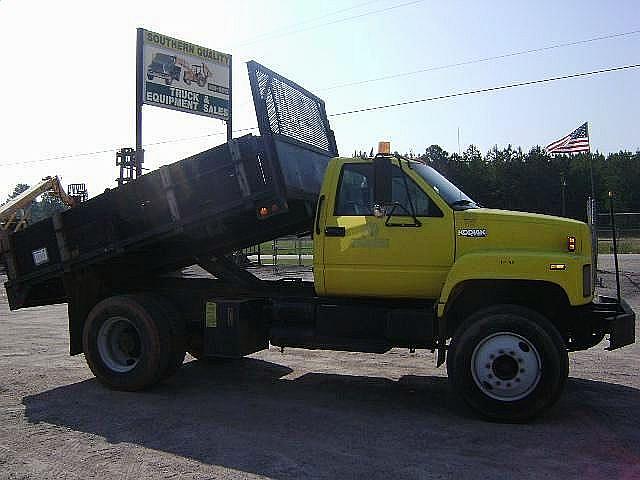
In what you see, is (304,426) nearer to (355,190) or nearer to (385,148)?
(355,190)

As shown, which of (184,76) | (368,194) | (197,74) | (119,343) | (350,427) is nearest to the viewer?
(350,427)

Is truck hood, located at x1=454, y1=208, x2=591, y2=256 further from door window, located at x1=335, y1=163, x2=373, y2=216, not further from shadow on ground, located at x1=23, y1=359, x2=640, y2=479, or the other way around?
shadow on ground, located at x1=23, y1=359, x2=640, y2=479

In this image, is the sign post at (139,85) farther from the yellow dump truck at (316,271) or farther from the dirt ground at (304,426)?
the yellow dump truck at (316,271)

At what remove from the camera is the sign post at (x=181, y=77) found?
70.5 ft

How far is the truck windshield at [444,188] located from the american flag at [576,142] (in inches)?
751

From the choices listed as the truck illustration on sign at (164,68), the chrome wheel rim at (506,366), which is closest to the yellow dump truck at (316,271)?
the chrome wheel rim at (506,366)

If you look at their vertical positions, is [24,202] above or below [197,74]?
below

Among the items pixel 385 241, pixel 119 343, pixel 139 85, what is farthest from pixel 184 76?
pixel 385 241

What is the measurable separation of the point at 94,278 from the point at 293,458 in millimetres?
4207

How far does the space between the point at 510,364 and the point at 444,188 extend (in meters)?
1.93

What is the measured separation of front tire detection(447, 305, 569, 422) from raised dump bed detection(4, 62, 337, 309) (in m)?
2.40

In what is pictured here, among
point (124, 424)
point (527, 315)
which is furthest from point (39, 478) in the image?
point (527, 315)

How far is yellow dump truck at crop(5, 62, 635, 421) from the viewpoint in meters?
6.17

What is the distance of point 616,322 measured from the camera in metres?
6.26
